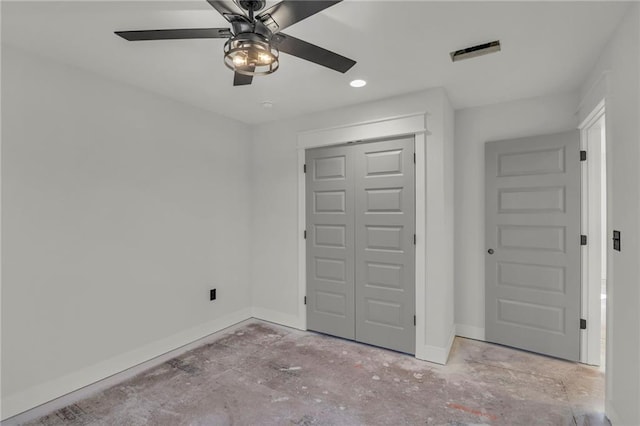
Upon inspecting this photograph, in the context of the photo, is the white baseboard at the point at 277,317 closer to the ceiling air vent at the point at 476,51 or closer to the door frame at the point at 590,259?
the door frame at the point at 590,259

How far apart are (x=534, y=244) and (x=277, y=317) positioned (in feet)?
9.35

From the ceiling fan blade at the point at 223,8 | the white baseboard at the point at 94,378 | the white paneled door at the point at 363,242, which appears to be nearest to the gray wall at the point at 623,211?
the white paneled door at the point at 363,242

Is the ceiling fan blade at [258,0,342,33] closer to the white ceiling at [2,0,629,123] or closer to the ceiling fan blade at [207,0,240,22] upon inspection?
the ceiling fan blade at [207,0,240,22]

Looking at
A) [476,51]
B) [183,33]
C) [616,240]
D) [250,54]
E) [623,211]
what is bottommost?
[616,240]

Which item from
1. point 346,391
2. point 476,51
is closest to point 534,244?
point 476,51

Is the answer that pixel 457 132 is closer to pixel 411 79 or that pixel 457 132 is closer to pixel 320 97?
pixel 411 79

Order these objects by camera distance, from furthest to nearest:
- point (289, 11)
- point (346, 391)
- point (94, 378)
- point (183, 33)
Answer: point (94, 378) → point (346, 391) → point (183, 33) → point (289, 11)

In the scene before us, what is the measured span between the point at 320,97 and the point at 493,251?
90.5 inches

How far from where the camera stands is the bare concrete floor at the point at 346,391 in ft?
6.85

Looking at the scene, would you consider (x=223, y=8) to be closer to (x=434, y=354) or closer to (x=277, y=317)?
(x=434, y=354)

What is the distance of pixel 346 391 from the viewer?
7.84 feet

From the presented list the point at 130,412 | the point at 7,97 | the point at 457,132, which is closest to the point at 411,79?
the point at 457,132

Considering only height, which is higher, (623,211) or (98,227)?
(623,211)

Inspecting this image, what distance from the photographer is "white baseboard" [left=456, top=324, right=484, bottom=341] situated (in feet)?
10.8
